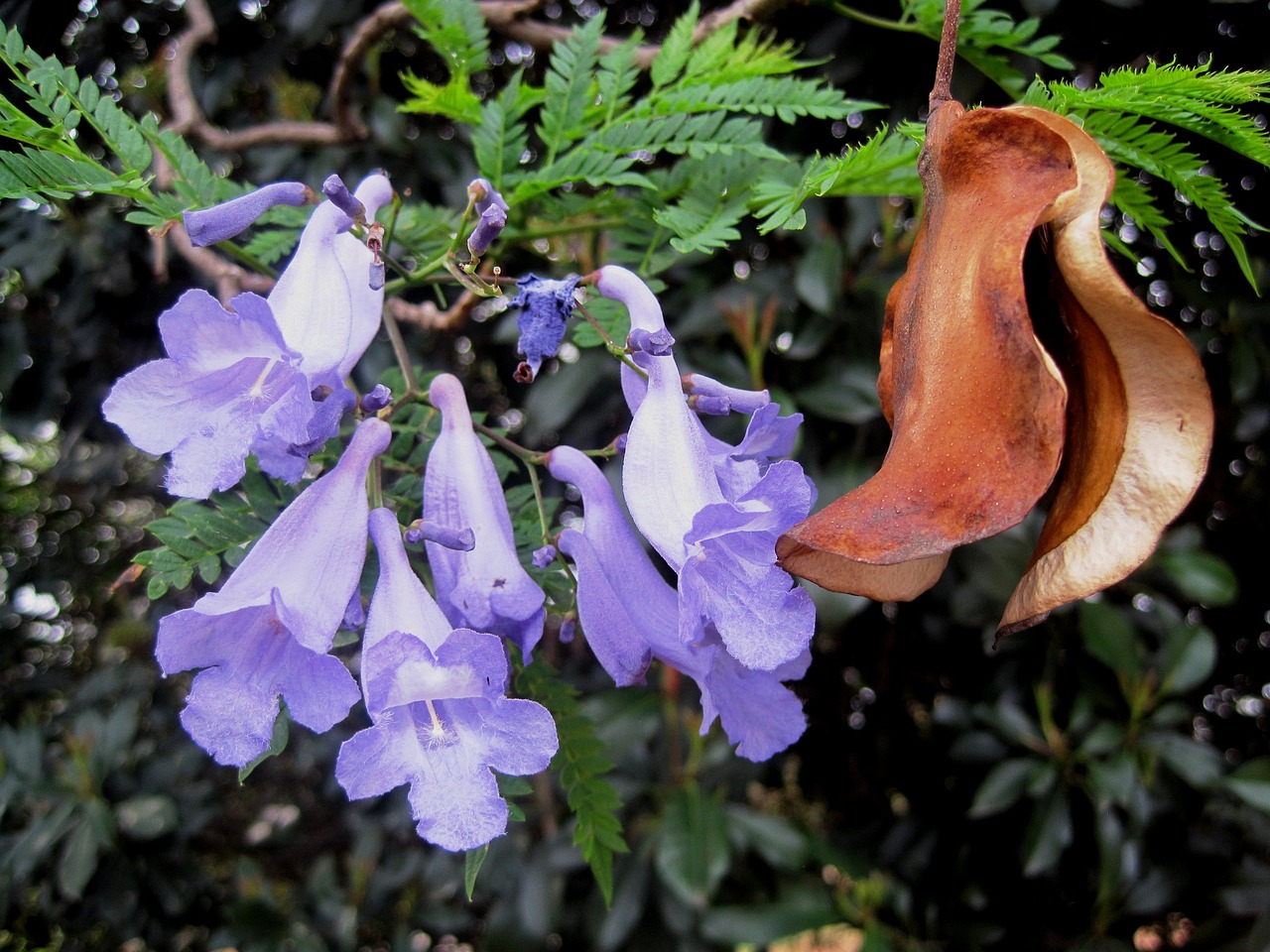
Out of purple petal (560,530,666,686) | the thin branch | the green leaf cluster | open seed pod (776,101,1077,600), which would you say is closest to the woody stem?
open seed pod (776,101,1077,600)

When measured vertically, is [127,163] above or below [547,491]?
above

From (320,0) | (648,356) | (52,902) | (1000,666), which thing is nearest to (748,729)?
(648,356)

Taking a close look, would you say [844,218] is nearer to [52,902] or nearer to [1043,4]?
[1043,4]

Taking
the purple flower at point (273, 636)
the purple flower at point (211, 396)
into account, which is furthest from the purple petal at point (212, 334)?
the purple flower at point (273, 636)

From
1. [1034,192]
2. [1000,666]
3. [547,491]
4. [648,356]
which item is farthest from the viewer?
[1000,666]

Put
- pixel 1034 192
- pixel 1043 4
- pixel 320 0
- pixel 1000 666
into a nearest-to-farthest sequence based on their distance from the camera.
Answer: pixel 1034 192 → pixel 1043 4 → pixel 320 0 → pixel 1000 666

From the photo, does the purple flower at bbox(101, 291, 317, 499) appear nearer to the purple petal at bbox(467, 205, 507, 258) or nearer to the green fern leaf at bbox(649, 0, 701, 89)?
the purple petal at bbox(467, 205, 507, 258)
